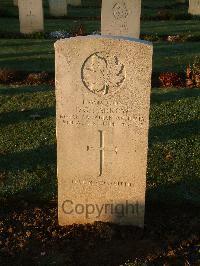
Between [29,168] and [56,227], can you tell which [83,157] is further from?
[29,168]

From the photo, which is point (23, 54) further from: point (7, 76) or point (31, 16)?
point (31, 16)

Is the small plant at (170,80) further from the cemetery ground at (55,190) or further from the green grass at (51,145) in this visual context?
the green grass at (51,145)

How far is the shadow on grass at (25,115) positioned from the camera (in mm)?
8801

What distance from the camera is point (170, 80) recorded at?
35.7ft

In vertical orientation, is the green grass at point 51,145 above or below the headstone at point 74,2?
below

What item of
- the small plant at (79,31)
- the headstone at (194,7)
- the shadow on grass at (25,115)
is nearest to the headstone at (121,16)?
the small plant at (79,31)

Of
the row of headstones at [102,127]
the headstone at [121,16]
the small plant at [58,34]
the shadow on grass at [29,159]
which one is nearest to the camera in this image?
the row of headstones at [102,127]

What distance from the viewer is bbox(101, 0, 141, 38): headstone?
13.4m

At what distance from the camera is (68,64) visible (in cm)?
474

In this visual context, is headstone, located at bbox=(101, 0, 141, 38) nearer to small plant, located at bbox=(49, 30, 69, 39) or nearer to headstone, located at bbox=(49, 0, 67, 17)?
small plant, located at bbox=(49, 30, 69, 39)

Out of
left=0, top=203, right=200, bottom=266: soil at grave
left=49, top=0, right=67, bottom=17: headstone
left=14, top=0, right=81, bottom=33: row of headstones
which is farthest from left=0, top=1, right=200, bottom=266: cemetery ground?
left=49, top=0, right=67, bottom=17: headstone

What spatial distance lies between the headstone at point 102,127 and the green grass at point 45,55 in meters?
7.27

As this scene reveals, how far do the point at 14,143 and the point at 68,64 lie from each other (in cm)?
336

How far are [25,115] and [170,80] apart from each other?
3660 mm
